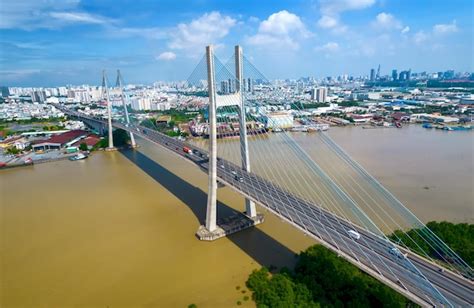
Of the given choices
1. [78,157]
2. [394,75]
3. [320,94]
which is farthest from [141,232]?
Result: [394,75]

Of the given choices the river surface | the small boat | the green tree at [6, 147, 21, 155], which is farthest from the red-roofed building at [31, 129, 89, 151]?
the river surface

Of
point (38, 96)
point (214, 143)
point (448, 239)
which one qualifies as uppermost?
point (38, 96)

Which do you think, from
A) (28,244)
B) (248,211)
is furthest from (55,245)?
(248,211)

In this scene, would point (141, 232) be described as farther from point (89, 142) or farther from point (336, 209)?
point (89, 142)

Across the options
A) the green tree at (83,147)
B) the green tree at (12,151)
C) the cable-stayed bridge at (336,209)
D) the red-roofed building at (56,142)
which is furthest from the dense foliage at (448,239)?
the green tree at (12,151)

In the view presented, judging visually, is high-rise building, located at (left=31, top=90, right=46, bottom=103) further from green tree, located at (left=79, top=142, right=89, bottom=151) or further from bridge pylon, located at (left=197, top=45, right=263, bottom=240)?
bridge pylon, located at (left=197, top=45, right=263, bottom=240)

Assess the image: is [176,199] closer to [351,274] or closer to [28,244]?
[28,244]
